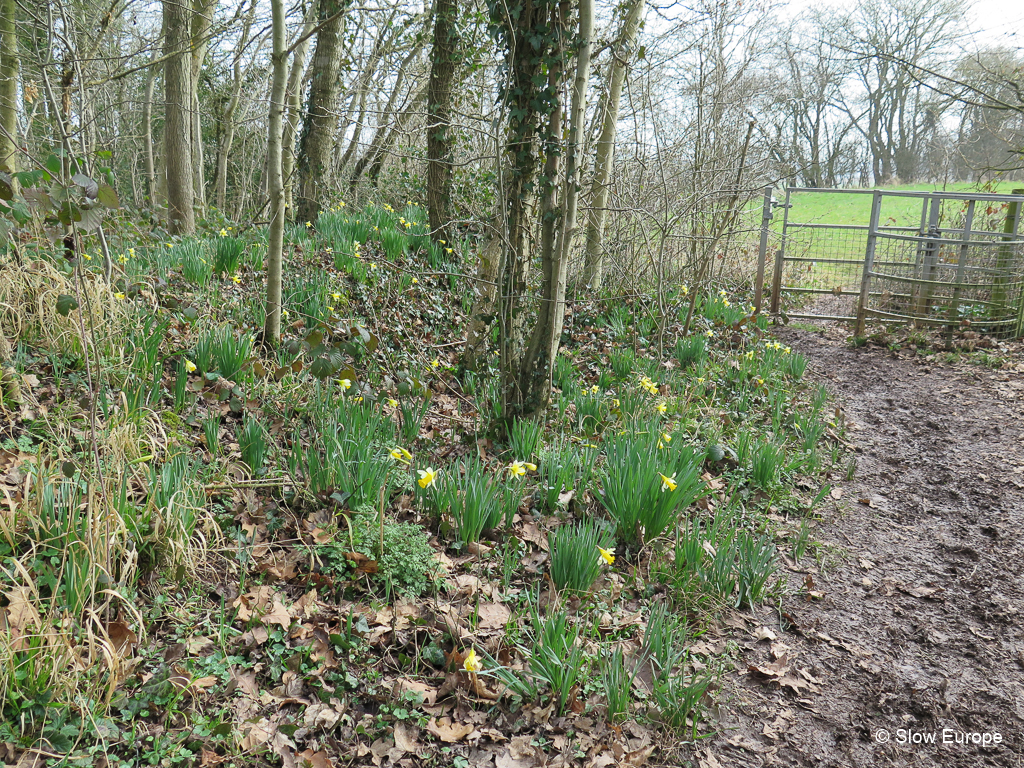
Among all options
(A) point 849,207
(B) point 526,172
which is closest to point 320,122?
(B) point 526,172

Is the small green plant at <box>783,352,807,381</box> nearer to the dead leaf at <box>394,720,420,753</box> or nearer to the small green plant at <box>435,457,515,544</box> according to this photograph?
the small green plant at <box>435,457,515,544</box>

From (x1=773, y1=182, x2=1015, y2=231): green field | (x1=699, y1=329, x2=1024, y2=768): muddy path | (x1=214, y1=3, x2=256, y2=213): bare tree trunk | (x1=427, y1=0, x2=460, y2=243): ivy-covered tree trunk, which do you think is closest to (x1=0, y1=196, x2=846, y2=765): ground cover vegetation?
(x1=699, y1=329, x2=1024, y2=768): muddy path

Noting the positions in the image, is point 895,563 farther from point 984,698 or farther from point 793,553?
point 984,698

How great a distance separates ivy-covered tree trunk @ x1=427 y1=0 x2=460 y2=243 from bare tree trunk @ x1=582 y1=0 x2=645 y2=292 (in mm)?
1465

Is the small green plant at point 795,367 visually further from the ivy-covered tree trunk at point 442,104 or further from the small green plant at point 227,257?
the small green plant at point 227,257

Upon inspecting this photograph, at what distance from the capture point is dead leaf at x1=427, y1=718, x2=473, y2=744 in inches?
79.3

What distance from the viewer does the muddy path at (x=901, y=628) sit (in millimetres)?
2242

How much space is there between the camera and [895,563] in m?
3.43

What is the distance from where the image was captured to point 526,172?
4055 mm

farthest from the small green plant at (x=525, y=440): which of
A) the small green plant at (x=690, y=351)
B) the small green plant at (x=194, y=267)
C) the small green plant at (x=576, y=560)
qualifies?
the small green plant at (x=194, y=267)

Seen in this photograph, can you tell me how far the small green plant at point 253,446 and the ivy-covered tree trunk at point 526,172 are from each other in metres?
1.57

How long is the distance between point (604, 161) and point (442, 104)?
1.68 meters

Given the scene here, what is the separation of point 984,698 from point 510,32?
12.7 ft

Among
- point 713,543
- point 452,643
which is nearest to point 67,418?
point 452,643
